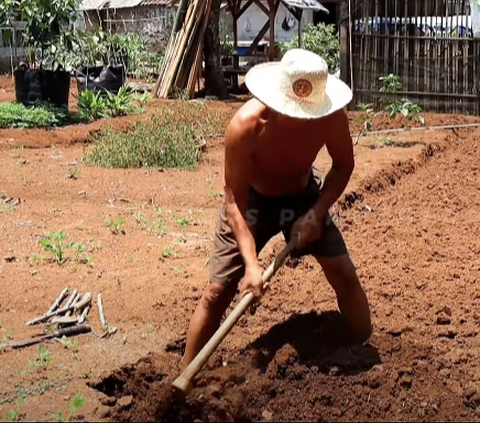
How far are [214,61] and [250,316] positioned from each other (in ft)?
41.4

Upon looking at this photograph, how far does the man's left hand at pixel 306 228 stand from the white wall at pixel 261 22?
23110 millimetres

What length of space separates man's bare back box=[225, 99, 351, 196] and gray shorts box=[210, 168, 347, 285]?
20 centimetres

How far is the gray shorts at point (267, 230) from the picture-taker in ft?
13.9

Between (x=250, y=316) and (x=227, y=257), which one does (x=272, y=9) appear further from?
(x=227, y=257)

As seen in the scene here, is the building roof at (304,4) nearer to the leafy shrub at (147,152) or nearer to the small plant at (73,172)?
the leafy shrub at (147,152)

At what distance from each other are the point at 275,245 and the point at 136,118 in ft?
24.1

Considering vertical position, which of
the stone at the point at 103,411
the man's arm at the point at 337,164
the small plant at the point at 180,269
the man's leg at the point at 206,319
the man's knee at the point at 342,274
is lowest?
the small plant at the point at 180,269

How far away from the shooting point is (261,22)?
27.5 metres

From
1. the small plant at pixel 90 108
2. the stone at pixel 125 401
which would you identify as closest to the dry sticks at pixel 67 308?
the stone at pixel 125 401

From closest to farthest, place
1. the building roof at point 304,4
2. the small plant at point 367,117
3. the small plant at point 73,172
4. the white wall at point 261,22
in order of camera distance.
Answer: the small plant at point 73,172, the small plant at point 367,117, the building roof at point 304,4, the white wall at point 261,22

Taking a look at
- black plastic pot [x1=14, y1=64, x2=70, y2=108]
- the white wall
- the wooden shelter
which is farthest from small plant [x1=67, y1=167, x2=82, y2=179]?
the white wall

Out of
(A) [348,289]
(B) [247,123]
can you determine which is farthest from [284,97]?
(A) [348,289]

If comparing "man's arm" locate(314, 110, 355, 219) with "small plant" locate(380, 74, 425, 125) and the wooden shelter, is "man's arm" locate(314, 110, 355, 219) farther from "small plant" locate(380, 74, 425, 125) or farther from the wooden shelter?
the wooden shelter

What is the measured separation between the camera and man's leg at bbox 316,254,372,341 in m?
4.25
